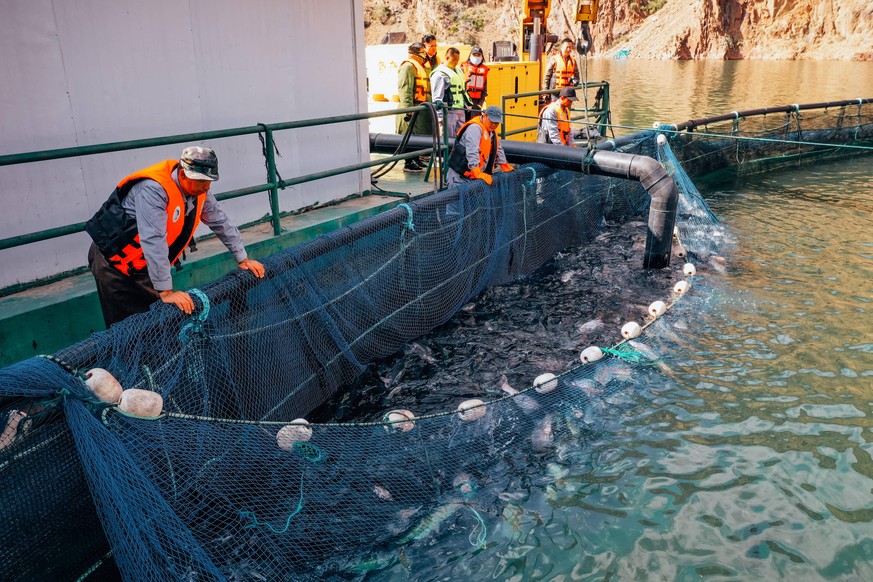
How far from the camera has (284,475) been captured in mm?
4262

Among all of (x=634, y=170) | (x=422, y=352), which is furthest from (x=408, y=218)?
(x=634, y=170)

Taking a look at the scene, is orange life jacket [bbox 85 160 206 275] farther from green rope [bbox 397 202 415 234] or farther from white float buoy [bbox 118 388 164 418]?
green rope [bbox 397 202 415 234]

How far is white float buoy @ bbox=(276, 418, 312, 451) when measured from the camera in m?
4.27

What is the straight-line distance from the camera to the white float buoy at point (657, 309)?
7.86 m

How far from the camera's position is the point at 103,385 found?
3500mm

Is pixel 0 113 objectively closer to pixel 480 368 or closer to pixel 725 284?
pixel 480 368

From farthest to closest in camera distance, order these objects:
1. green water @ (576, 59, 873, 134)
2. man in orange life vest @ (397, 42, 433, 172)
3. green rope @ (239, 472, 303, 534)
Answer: green water @ (576, 59, 873, 134)
man in orange life vest @ (397, 42, 433, 172)
green rope @ (239, 472, 303, 534)

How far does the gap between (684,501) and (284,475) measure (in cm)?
291

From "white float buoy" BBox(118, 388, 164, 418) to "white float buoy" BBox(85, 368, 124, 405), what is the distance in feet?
0.15

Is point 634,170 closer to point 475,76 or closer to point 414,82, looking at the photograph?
point 475,76

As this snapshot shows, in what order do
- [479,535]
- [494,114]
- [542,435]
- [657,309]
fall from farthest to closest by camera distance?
→ [494,114] < [657,309] < [542,435] < [479,535]

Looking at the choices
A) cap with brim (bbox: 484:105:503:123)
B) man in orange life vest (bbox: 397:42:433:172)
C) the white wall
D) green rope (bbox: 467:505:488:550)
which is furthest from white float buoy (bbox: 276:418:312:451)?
man in orange life vest (bbox: 397:42:433:172)

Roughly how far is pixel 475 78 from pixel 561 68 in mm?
3286

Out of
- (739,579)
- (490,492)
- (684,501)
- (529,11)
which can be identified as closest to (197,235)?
(490,492)
